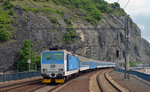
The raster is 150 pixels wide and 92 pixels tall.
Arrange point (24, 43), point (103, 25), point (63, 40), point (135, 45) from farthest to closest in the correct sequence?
point (135, 45) → point (103, 25) → point (63, 40) → point (24, 43)

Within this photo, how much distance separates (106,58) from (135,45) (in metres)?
32.7

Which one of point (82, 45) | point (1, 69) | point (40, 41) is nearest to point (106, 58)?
point (82, 45)

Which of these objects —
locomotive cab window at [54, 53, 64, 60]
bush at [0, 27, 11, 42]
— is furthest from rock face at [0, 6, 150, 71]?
locomotive cab window at [54, 53, 64, 60]

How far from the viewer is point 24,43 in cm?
5662

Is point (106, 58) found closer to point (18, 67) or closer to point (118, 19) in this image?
point (118, 19)

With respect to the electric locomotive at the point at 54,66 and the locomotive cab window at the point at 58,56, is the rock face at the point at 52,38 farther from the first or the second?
the locomotive cab window at the point at 58,56

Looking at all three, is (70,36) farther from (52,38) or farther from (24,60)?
(24,60)

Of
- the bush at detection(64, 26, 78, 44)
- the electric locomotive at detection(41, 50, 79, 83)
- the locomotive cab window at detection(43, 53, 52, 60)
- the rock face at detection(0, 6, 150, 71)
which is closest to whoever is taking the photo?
the electric locomotive at detection(41, 50, 79, 83)

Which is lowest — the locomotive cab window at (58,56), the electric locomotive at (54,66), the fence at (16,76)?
the fence at (16,76)

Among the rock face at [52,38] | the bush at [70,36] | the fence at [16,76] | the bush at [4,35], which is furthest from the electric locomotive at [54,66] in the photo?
the bush at [70,36]

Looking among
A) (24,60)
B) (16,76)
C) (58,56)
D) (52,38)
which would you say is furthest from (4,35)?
(58,56)

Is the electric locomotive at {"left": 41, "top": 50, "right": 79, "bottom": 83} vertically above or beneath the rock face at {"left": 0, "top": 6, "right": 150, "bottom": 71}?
beneath

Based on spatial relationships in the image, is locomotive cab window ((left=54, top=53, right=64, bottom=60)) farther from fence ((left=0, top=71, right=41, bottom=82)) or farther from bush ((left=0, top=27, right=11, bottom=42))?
bush ((left=0, top=27, right=11, bottom=42))

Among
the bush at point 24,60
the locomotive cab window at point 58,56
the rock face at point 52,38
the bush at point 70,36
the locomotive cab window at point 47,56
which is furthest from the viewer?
the bush at point 70,36
